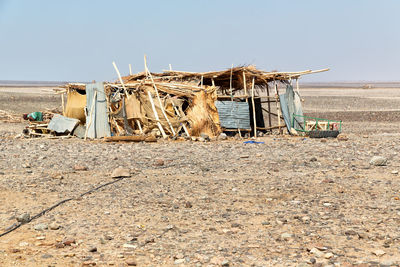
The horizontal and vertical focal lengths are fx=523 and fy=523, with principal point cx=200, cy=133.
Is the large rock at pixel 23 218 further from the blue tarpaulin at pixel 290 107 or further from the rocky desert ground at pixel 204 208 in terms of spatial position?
the blue tarpaulin at pixel 290 107

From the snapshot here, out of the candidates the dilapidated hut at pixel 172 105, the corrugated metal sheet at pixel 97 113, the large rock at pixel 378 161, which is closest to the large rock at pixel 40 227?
the large rock at pixel 378 161

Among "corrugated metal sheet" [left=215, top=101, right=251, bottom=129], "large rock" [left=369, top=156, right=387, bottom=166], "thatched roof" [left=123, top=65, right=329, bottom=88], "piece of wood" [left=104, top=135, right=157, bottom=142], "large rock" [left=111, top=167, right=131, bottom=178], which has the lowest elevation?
"large rock" [left=369, top=156, right=387, bottom=166]

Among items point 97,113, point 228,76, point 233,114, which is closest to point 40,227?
point 97,113

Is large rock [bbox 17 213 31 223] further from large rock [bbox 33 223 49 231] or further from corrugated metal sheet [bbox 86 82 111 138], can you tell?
corrugated metal sheet [bbox 86 82 111 138]

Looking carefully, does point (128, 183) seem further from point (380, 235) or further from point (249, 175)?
point (380, 235)

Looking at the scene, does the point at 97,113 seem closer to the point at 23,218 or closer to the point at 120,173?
the point at 120,173

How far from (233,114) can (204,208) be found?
1086cm

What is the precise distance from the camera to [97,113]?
18.9 m

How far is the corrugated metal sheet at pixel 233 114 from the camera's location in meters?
18.6

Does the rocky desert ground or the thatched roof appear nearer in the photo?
the rocky desert ground

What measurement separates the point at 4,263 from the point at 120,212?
2226 mm

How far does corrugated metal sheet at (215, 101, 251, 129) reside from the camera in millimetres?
18625

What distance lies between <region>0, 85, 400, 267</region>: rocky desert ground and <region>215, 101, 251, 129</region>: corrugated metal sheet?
4586mm

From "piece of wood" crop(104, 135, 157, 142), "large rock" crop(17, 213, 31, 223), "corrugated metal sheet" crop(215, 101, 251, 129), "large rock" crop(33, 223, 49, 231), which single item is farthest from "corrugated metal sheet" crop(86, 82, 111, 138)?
"large rock" crop(33, 223, 49, 231)
